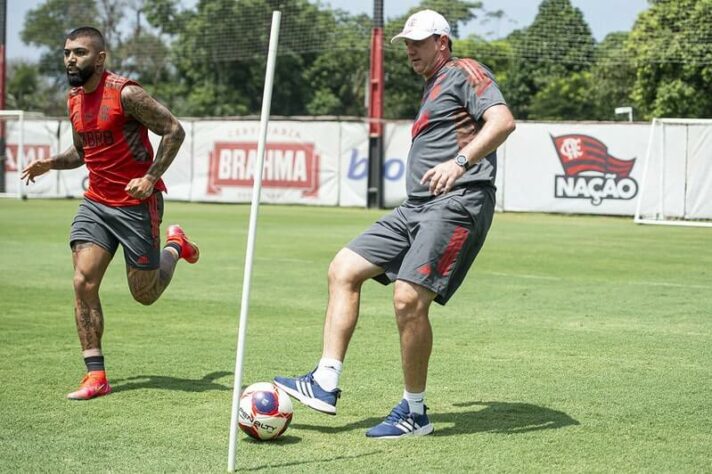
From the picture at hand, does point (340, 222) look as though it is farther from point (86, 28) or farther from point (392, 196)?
point (86, 28)

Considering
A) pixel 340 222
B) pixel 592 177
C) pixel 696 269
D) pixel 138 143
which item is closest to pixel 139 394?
pixel 138 143

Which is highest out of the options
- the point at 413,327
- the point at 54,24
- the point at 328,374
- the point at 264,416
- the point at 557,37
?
the point at 54,24

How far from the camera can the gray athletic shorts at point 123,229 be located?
6.82 metres

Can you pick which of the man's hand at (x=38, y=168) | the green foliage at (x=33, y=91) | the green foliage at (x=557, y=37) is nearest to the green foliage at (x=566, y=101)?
the green foliage at (x=557, y=37)

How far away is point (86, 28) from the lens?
266 inches

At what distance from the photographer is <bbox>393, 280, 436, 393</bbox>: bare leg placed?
5523 millimetres

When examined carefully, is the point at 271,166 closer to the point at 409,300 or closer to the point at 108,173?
the point at 108,173

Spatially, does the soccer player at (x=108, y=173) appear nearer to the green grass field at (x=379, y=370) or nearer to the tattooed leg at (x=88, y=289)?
the tattooed leg at (x=88, y=289)

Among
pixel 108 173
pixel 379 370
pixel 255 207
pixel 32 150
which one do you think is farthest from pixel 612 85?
pixel 255 207

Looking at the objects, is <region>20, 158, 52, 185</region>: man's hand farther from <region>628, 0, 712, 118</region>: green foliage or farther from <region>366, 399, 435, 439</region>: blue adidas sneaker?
<region>628, 0, 712, 118</region>: green foliage

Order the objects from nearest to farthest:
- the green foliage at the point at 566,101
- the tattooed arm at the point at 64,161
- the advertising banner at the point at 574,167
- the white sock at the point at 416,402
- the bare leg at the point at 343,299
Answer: the white sock at the point at 416,402, the bare leg at the point at 343,299, the tattooed arm at the point at 64,161, the advertising banner at the point at 574,167, the green foliage at the point at 566,101

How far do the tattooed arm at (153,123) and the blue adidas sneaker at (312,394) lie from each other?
172 cm

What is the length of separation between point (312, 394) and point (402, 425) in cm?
50

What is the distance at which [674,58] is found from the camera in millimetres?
34750
